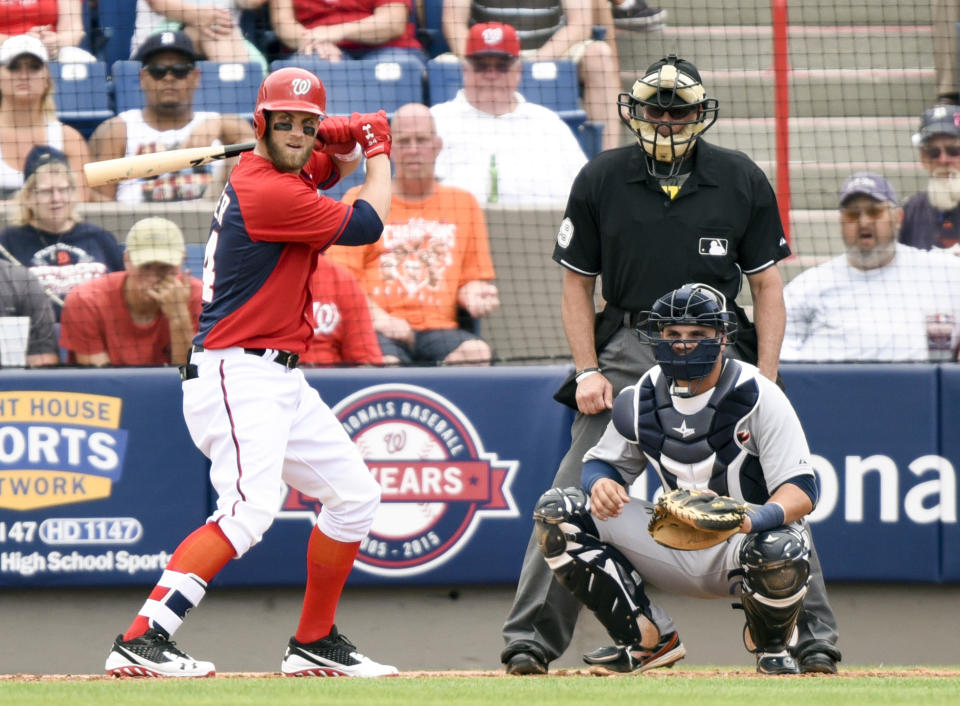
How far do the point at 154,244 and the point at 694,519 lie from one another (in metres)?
2.77

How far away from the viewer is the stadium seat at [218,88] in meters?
6.53

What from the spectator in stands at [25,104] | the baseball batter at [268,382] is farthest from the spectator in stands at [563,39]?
the baseball batter at [268,382]

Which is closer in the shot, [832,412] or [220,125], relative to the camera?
[832,412]

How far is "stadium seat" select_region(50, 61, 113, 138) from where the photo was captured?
263 inches

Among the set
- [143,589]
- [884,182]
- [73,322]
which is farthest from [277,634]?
[884,182]

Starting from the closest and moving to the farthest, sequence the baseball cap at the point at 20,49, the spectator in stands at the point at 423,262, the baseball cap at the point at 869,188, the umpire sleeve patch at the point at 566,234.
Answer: the umpire sleeve patch at the point at 566,234 < the spectator in stands at the point at 423,262 < the baseball cap at the point at 869,188 < the baseball cap at the point at 20,49

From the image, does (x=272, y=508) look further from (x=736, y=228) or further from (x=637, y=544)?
(x=736, y=228)

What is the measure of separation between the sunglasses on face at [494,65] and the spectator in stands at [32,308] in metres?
2.32

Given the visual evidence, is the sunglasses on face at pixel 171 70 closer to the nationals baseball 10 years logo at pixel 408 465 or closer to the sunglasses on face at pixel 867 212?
the nationals baseball 10 years logo at pixel 408 465

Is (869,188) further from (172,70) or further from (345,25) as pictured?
(172,70)

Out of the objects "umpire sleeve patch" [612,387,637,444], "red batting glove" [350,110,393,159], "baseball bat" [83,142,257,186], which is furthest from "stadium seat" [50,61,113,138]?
"umpire sleeve patch" [612,387,637,444]

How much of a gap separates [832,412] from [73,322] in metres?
2.98

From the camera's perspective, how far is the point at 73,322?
5.64m

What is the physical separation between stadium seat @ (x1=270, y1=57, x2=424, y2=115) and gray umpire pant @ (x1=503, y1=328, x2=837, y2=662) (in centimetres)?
253
